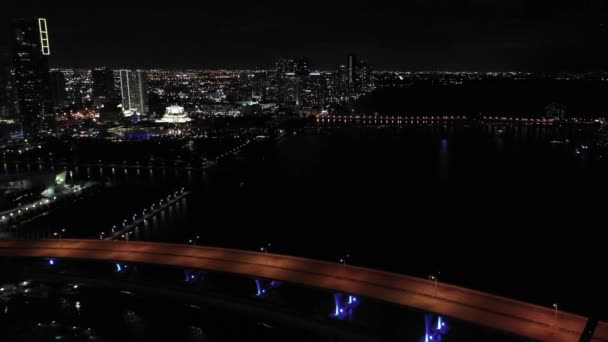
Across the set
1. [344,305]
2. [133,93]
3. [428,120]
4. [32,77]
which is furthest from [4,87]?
[344,305]

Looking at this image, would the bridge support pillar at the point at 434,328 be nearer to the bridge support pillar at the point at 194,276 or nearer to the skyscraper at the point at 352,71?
the bridge support pillar at the point at 194,276

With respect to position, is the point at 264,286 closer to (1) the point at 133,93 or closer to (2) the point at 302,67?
(1) the point at 133,93

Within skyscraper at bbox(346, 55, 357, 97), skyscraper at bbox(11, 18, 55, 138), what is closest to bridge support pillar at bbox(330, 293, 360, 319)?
skyscraper at bbox(11, 18, 55, 138)

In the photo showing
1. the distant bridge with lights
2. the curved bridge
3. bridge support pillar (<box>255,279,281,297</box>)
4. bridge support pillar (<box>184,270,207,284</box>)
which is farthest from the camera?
the distant bridge with lights

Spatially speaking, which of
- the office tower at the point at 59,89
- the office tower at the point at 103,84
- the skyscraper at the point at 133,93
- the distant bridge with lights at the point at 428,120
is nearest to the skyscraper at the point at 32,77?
the skyscraper at the point at 133,93

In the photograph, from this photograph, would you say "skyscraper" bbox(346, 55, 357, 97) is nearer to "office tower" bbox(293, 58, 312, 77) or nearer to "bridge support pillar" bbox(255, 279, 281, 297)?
"office tower" bbox(293, 58, 312, 77)

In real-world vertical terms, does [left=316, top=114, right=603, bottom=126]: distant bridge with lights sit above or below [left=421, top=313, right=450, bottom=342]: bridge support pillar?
below

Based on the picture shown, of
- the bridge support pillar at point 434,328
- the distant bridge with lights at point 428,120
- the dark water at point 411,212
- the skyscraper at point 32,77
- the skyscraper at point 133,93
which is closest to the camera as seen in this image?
the bridge support pillar at point 434,328
